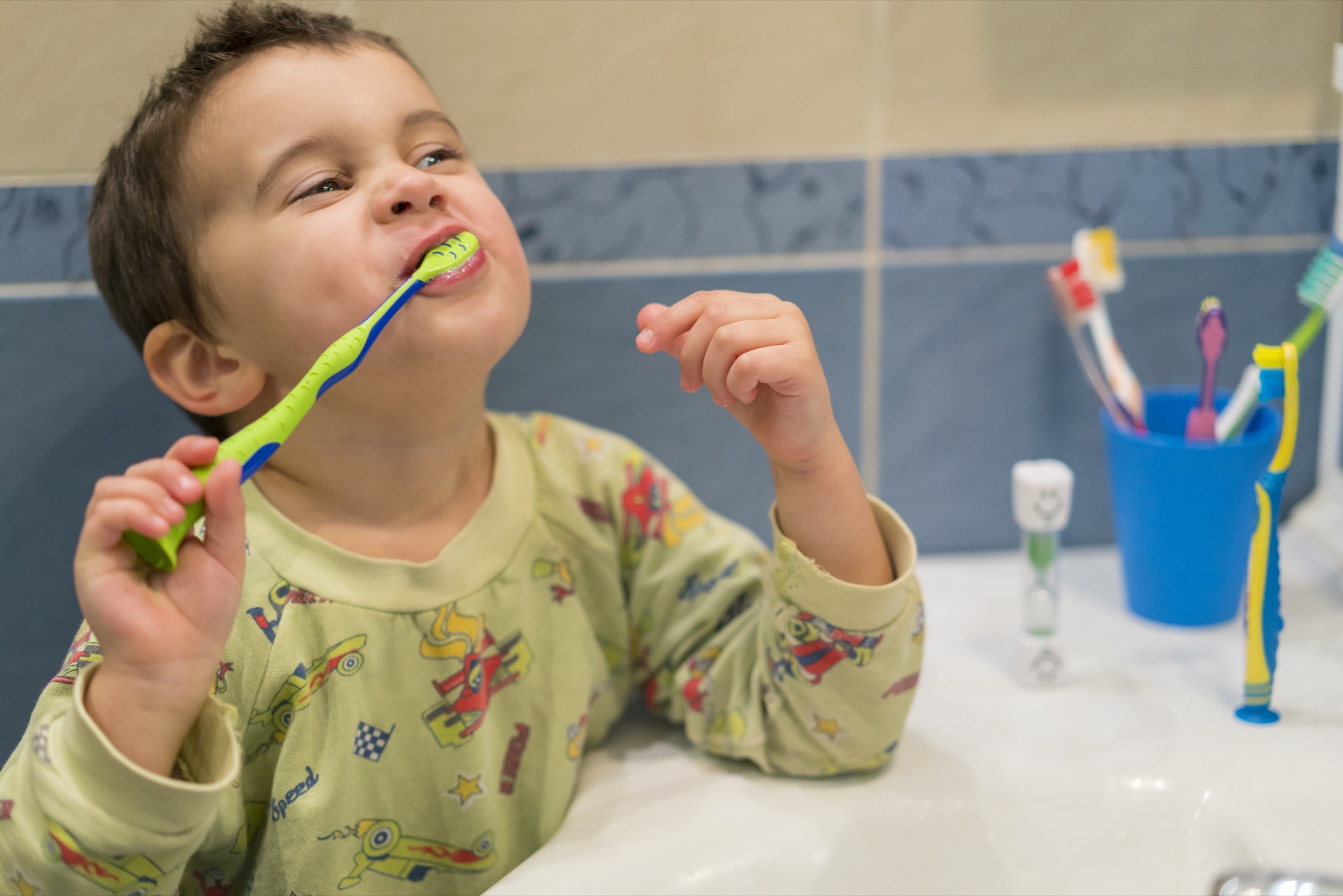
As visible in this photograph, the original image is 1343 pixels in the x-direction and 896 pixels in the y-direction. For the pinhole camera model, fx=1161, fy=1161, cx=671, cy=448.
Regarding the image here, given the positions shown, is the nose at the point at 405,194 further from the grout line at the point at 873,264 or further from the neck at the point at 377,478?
the grout line at the point at 873,264

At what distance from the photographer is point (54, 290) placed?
70 centimetres

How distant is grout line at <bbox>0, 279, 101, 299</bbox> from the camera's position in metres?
0.68

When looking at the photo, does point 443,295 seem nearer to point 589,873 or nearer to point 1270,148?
point 589,873

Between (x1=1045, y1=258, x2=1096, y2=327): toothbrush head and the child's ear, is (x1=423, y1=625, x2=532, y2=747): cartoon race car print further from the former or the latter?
(x1=1045, y1=258, x2=1096, y2=327): toothbrush head

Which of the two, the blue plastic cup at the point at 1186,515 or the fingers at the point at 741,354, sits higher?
the fingers at the point at 741,354

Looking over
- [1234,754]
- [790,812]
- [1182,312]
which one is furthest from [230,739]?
[1182,312]

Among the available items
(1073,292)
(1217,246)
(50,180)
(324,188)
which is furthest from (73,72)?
(1217,246)

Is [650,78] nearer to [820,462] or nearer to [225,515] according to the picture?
[820,462]

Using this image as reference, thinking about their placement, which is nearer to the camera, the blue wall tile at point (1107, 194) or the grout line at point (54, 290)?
the grout line at point (54, 290)

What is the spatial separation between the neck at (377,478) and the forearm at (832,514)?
0.65 feet

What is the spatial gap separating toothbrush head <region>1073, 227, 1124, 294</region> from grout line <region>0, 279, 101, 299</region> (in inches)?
25.6

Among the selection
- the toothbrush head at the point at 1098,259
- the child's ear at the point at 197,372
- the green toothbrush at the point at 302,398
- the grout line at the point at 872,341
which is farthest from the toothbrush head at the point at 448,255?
the toothbrush head at the point at 1098,259

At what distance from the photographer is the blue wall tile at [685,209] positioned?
804mm

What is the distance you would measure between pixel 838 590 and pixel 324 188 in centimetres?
35
